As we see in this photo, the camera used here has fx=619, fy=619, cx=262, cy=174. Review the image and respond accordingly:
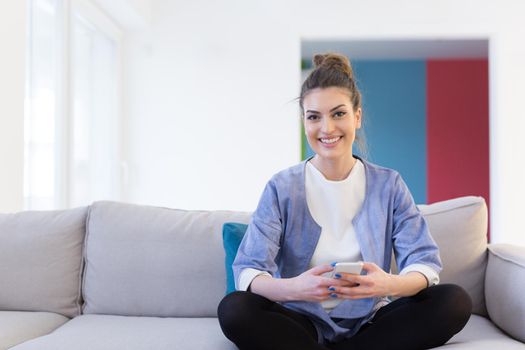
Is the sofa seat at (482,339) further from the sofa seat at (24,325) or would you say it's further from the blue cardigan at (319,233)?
the sofa seat at (24,325)

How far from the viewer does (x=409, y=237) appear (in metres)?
1.79

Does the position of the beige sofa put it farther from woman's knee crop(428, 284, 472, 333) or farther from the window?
the window

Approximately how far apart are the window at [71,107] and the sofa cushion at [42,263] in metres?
1.53

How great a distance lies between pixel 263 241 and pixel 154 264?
1.71 ft

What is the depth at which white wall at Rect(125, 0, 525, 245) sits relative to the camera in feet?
17.6

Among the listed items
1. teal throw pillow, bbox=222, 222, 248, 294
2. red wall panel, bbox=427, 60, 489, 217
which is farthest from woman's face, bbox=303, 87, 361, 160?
red wall panel, bbox=427, 60, 489, 217

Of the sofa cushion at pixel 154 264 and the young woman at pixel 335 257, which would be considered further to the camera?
the sofa cushion at pixel 154 264

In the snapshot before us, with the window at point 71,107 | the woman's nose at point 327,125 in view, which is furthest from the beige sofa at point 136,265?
the window at point 71,107

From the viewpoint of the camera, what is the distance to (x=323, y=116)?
1836 millimetres

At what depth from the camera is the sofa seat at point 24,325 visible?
1.80m

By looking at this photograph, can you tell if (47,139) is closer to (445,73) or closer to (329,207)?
(329,207)

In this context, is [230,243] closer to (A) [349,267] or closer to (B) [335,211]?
(B) [335,211]

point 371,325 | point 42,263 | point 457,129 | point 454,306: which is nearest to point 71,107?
point 42,263

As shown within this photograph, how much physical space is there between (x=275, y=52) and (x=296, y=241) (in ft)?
12.7
